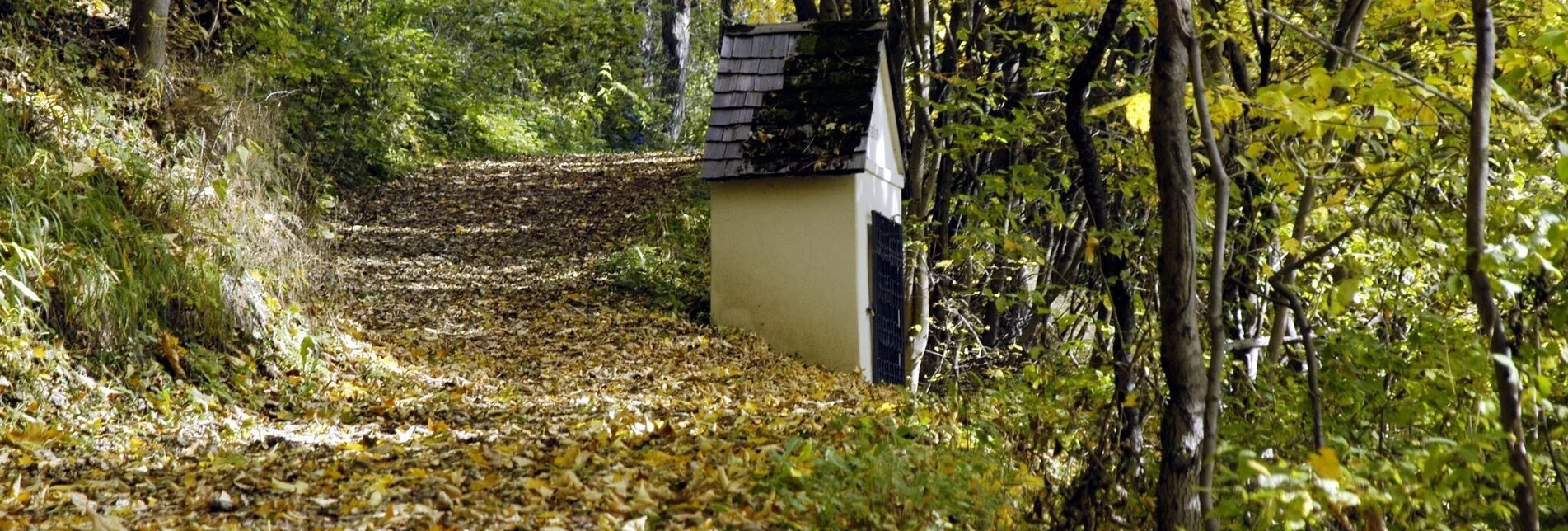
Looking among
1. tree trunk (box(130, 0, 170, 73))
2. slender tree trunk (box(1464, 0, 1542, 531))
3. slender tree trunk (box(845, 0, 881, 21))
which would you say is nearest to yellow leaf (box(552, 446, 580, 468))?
slender tree trunk (box(1464, 0, 1542, 531))

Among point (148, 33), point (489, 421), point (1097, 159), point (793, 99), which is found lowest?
point (489, 421)

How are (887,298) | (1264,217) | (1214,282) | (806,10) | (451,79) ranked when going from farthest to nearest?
(451,79) → (806,10) → (887,298) → (1264,217) → (1214,282)

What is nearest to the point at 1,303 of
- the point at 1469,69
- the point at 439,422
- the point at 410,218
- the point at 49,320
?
the point at 49,320

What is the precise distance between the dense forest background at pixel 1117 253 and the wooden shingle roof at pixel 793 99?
0.53m

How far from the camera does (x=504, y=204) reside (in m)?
16.8

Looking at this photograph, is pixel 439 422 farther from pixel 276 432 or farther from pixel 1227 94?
pixel 1227 94

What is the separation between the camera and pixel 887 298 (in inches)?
432

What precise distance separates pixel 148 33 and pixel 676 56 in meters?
15.9

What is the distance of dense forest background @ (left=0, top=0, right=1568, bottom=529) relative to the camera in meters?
3.73

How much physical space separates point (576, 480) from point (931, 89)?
7.21 meters

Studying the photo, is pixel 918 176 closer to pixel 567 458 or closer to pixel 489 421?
pixel 489 421

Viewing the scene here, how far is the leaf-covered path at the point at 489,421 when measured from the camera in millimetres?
4902

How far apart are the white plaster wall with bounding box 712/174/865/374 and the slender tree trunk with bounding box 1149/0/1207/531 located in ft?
20.0

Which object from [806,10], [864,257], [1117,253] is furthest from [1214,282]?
[806,10]
